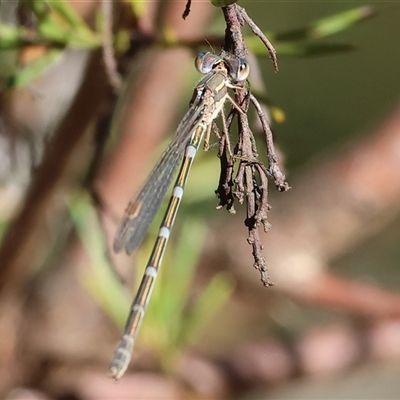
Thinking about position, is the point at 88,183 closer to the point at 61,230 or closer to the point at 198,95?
the point at 198,95

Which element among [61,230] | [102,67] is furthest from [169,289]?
[102,67]

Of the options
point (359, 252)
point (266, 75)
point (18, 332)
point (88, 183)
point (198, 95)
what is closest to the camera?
point (198, 95)

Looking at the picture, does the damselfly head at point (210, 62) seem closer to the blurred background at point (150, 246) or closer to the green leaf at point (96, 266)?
the blurred background at point (150, 246)

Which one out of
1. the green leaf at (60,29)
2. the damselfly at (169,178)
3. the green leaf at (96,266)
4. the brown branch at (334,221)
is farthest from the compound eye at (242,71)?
the brown branch at (334,221)

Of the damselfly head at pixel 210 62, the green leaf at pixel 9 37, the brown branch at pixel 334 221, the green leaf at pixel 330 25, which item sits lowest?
the damselfly head at pixel 210 62

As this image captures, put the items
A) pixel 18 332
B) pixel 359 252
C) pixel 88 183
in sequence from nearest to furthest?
pixel 88 183
pixel 18 332
pixel 359 252

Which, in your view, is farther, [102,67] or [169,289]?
[169,289]

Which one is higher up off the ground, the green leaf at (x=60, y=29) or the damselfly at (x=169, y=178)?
the green leaf at (x=60, y=29)

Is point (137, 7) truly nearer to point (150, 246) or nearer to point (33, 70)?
point (33, 70)

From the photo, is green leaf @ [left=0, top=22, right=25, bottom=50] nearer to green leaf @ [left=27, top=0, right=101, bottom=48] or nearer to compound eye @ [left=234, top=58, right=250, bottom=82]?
green leaf @ [left=27, top=0, right=101, bottom=48]
